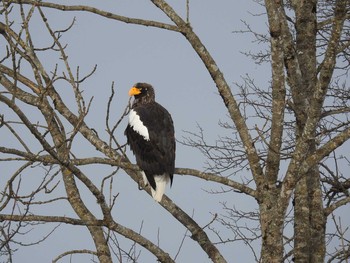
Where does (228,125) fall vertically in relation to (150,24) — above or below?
above

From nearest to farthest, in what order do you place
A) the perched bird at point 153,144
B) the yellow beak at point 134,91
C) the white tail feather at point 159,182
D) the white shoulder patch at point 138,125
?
the white tail feather at point 159,182 < the perched bird at point 153,144 < the white shoulder patch at point 138,125 < the yellow beak at point 134,91

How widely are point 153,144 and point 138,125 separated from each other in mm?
290

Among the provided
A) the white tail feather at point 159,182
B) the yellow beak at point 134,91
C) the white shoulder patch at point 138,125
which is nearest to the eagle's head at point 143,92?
the yellow beak at point 134,91

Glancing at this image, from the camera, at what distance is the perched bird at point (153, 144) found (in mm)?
6922

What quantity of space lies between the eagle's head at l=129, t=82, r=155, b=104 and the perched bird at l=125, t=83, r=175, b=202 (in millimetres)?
877

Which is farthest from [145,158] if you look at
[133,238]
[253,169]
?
[253,169]

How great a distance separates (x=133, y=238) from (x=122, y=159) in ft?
3.31

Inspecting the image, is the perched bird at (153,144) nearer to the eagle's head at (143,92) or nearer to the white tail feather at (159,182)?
the white tail feather at (159,182)

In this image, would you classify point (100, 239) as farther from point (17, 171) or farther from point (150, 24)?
point (150, 24)

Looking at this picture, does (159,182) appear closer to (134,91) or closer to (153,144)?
(153,144)

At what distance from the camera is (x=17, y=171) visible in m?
5.07

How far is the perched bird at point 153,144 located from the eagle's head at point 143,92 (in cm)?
88

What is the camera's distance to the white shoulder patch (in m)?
7.02

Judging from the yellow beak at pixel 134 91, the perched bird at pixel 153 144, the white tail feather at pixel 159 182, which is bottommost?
the white tail feather at pixel 159 182
